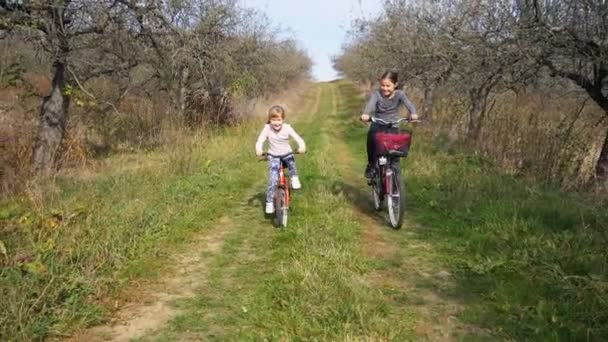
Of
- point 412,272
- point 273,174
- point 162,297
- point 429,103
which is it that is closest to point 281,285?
point 162,297

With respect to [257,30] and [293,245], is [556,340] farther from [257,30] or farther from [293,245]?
[257,30]

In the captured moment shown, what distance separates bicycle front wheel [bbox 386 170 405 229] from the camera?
6.32 metres

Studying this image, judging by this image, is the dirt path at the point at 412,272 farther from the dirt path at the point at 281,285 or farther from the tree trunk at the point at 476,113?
the tree trunk at the point at 476,113

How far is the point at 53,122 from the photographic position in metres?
10.5

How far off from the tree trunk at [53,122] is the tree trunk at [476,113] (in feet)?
30.3

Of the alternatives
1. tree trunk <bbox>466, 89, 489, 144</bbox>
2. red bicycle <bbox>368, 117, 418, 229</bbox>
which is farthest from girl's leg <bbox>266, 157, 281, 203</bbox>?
tree trunk <bbox>466, 89, 489, 144</bbox>

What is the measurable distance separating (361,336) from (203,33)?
12.3 metres

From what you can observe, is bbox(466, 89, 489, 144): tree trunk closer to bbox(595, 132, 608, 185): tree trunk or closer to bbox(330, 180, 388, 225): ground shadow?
bbox(595, 132, 608, 185): tree trunk

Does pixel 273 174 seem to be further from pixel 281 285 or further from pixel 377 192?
pixel 281 285

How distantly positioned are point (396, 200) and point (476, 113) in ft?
25.7

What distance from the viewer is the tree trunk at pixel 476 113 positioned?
12.2 metres

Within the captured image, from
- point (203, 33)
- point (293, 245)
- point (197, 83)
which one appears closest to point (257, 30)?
point (197, 83)

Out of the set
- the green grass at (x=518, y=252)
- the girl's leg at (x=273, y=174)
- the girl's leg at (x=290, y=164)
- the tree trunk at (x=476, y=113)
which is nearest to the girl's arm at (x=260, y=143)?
the girl's leg at (x=273, y=174)

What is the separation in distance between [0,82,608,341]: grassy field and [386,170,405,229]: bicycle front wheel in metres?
0.18
